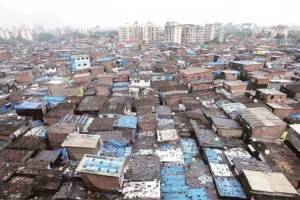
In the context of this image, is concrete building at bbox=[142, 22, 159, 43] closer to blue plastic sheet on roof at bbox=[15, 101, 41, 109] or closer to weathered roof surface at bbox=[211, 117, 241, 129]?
blue plastic sheet on roof at bbox=[15, 101, 41, 109]

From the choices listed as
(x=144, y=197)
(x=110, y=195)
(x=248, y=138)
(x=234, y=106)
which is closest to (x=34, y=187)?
(x=110, y=195)

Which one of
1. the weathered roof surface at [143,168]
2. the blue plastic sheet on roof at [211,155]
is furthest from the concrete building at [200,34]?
the weathered roof surface at [143,168]

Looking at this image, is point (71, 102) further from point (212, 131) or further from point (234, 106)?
point (234, 106)

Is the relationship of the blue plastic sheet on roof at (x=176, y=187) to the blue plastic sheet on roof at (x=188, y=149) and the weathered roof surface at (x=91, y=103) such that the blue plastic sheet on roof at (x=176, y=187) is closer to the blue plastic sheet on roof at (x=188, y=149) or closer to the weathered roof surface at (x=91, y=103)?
the blue plastic sheet on roof at (x=188, y=149)

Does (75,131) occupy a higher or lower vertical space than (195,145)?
higher

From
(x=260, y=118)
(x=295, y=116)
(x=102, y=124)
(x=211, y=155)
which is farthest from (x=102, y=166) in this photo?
(x=295, y=116)

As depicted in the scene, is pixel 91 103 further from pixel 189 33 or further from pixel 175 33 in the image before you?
pixel 189 33

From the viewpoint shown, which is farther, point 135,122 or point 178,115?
point 178,115
